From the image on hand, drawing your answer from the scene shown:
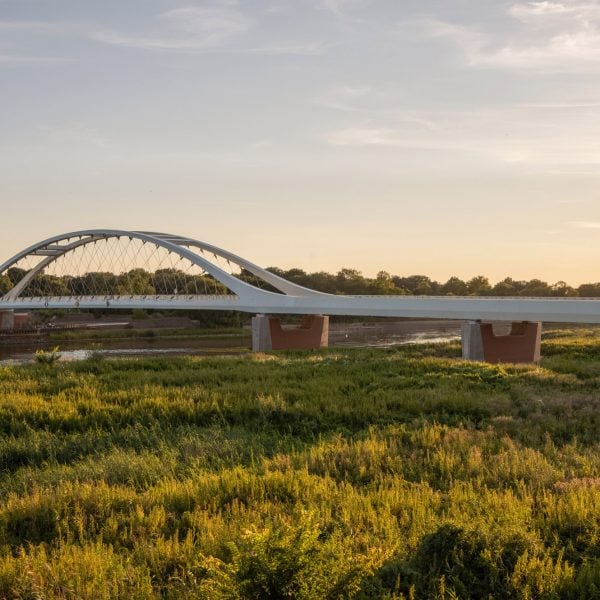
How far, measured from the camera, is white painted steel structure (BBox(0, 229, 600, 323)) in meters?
30.1

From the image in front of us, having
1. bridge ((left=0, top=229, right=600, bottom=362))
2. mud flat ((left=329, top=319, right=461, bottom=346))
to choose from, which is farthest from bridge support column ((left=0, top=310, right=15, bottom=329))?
mud flat ((left=329, top=319, right=461, bottom=346))

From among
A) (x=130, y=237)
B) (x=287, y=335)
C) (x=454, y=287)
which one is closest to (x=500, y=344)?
(x=287, y=335)

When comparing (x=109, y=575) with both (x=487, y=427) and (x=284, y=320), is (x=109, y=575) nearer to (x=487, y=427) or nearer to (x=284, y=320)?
(x=487, y=427)

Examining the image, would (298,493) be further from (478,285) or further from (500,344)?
(478,285)

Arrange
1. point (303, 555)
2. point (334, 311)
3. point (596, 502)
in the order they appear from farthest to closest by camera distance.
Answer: point (334, 311)
point (596, 502)
point (303, 555)

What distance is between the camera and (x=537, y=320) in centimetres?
3028

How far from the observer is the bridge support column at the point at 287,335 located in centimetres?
4231

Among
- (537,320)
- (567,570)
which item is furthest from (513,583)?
(537,320)

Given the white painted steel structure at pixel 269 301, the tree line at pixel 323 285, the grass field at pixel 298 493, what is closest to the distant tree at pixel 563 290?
the tree line at pixel 323 285

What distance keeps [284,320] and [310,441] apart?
6746cm

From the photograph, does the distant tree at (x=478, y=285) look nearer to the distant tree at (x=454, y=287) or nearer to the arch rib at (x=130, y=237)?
the distant tree at (x=454, y=287)

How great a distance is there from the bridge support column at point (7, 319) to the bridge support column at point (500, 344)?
53039mm

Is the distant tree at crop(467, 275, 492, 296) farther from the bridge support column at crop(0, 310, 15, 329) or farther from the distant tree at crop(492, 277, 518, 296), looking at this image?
the bridge support column at crop(0, 310, 15, 329)

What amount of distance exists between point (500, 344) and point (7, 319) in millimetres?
55023
